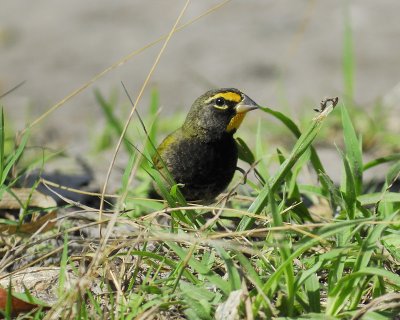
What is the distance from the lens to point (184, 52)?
8.48m

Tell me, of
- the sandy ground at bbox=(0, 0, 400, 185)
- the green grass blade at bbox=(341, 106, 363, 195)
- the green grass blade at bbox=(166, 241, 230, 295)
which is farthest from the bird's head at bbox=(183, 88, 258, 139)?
the sandy ground at bbox=(0, 0, 400, 185)

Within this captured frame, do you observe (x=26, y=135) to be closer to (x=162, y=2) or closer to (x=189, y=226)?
(x=189, y=226)


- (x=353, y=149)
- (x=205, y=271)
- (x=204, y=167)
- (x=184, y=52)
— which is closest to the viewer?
(x=205, y=271)

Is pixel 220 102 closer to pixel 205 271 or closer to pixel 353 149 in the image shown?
pixel 353 149

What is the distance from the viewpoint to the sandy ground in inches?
305

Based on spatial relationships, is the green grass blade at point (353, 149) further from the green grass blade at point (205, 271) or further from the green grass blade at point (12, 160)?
the green grass blade at point (12, 160)

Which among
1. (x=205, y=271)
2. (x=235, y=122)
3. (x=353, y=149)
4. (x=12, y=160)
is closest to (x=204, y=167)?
(x=235, y=122)

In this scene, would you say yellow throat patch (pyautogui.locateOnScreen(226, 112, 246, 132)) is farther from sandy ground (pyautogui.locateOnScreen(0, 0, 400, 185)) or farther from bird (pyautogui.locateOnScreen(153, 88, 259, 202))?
sandy ground (pyautogui.locateOnScreen(0, 0, 400, 185))

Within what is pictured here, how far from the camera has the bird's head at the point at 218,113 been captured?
4.45 meters

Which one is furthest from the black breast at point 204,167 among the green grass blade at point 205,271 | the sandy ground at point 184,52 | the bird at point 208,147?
the sandy ground at point 184,52

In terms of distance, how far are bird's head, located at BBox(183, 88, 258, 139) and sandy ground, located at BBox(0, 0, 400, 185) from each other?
2540mm

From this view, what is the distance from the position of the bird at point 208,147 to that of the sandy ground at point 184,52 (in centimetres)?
255

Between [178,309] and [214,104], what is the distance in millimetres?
1671

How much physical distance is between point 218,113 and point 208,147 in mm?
193
